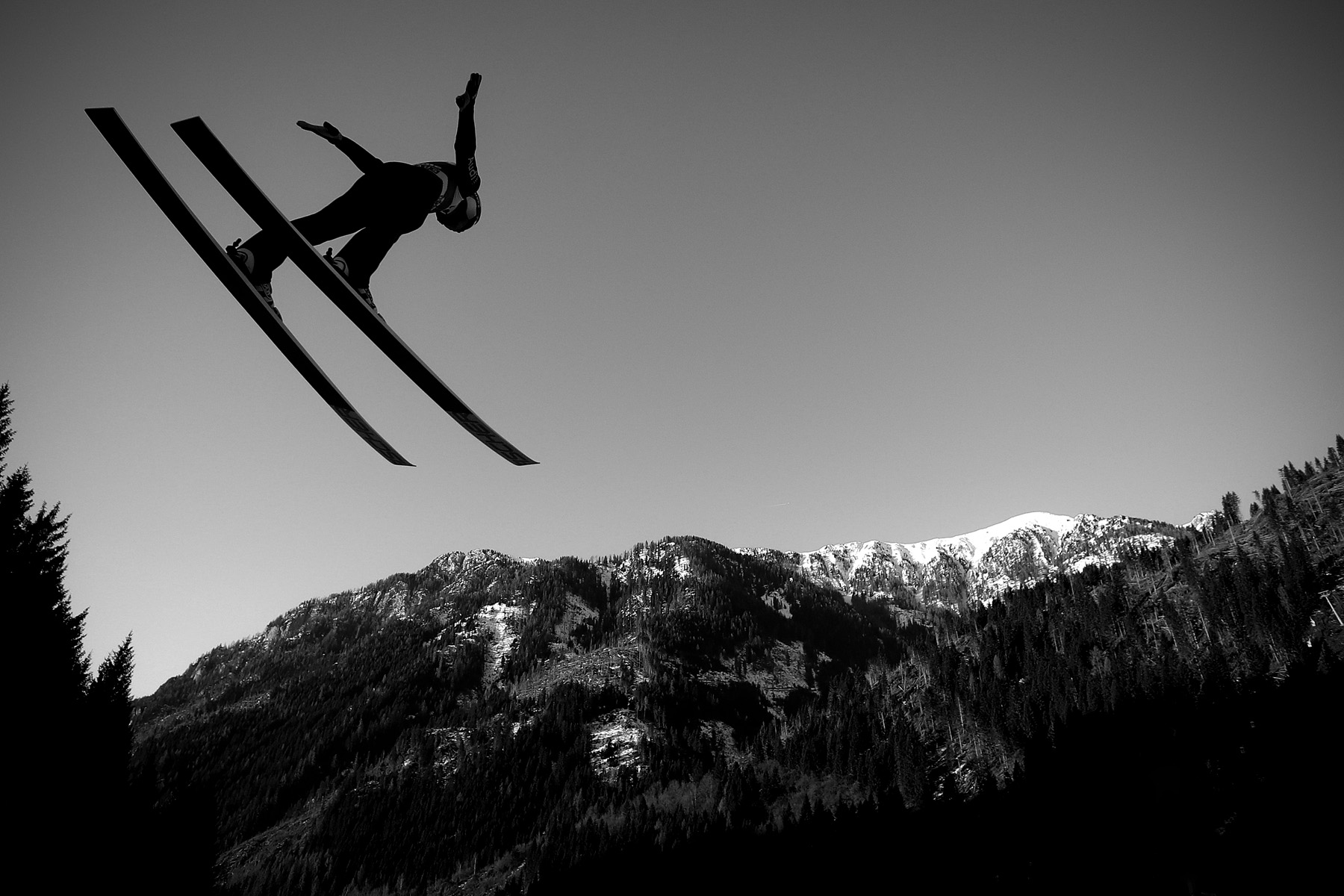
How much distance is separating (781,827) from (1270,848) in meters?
54.0

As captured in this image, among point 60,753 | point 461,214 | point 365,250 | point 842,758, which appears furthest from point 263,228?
point 842,758

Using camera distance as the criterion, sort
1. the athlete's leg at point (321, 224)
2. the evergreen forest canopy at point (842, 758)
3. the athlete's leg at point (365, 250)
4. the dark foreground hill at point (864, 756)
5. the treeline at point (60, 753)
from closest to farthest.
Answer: the athlete's leg at point (321, 224), the athlete's leg at point (365, 250), the treeline at point (60, 753), the evergreen forest canopy at point (842, 758), the dark foreground hill at point (864, 756)

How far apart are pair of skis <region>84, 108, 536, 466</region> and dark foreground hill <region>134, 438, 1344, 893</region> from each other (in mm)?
27095

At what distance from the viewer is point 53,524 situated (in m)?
20.4

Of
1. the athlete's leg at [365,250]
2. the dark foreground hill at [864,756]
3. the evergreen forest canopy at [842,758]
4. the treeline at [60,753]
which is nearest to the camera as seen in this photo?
the athlete's leg at [365,250]

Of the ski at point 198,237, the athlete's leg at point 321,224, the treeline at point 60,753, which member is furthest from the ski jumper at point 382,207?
the treeline at point 60,753

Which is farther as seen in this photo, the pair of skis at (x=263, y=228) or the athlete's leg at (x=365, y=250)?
the athlete's leg at (x=365, y=250)

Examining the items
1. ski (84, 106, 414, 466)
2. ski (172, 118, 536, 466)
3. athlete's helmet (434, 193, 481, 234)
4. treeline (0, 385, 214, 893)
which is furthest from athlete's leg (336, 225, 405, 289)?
treeline (0, 385, 214, 893)

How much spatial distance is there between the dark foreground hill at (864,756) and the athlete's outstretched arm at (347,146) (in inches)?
1154

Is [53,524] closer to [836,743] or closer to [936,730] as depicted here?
[836,743]

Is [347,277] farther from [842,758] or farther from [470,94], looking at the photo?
[842,758]

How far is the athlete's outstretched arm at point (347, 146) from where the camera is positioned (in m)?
6.34

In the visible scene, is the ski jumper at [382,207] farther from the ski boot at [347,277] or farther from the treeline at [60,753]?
the treeline at [60,753]

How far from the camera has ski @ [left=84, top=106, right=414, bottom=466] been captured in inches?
258
